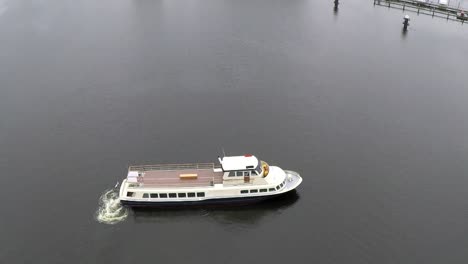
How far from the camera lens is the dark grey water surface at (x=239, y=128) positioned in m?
82.1

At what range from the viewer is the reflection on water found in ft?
288

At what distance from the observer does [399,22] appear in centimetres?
18975

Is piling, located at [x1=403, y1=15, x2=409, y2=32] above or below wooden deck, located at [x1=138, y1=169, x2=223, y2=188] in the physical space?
above

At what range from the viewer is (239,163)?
91.6 meters

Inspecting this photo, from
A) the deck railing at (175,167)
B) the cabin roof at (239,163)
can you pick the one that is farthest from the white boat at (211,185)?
the deck railing at (175,167)

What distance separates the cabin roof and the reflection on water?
26.0ft

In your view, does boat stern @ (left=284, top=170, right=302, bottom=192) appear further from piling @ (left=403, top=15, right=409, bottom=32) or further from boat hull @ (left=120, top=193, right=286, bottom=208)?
piling @ (left=403, top=15, right=409, bottom=32)

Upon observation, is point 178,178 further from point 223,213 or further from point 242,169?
point 242,169

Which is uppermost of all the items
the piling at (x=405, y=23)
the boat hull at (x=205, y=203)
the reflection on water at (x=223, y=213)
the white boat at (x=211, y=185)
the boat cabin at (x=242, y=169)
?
the piling at (x=405, y=23)

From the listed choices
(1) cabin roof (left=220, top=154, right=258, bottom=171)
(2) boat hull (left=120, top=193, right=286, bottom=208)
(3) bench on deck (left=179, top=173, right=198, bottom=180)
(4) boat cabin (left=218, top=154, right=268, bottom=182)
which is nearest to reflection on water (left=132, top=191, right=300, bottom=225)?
(2) boat hull (left=120, top=193, right=286, bottom=208)

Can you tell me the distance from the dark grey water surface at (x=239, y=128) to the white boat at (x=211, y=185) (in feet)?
Answer: 10.3

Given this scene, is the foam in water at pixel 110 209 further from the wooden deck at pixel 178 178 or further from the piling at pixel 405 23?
the piling at pixel 405 23

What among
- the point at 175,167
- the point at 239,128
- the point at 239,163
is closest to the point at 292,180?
the point at 239,163

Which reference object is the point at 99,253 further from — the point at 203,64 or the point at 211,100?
the point at 203,64
